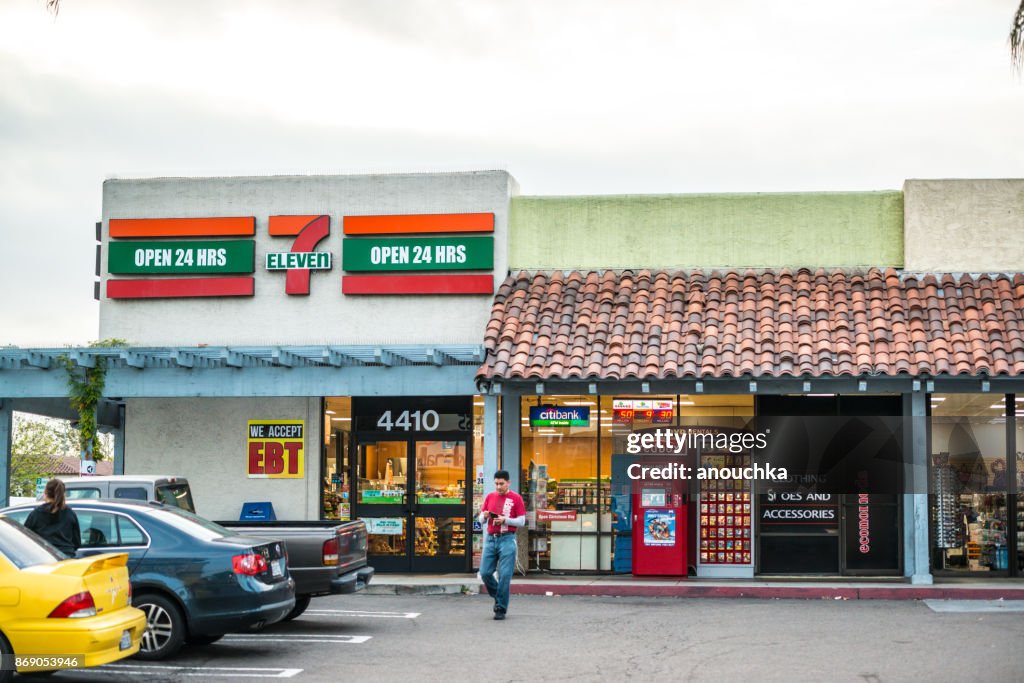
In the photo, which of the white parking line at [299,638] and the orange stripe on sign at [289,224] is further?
the orange stripe on sign at [289,224]

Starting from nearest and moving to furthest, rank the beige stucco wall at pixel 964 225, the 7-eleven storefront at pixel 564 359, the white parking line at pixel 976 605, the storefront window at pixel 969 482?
the white parking line at pixel 976 605, the 7-eleven storefront at pixel 564 359, the storefront window at pixel 969 482, the beige stucco wall at pixel 964 225

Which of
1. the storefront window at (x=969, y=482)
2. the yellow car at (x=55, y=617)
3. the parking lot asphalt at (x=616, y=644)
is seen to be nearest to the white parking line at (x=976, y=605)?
the parking lot asphalt at (x=616, y=644)

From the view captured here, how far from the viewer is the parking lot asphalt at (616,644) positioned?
1110 cm

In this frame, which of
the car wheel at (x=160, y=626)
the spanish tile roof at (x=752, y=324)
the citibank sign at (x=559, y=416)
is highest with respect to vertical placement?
the spanish tile roof at (x=752, y=324)

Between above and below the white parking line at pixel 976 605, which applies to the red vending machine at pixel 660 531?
above

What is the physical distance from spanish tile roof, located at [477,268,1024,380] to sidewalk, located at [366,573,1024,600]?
10.2ft

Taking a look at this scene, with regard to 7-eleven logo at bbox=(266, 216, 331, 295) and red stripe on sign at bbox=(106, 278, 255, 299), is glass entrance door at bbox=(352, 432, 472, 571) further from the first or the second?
red stripe on sign at bbox=(106, 278, 255, 299)

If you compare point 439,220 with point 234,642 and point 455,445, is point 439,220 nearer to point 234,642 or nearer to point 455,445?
point 455,445

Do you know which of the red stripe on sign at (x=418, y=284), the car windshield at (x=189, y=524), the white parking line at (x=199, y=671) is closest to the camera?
the white parking line at (x=199, y=671)

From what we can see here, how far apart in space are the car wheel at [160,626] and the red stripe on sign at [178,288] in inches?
396

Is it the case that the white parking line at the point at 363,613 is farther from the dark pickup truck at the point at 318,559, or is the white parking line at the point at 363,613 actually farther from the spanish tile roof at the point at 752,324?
the spanish tile roof at the point at 752,324

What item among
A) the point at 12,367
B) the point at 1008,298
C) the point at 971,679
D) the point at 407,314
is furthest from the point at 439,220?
the point at 971,679

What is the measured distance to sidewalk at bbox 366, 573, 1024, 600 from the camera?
17109 mm

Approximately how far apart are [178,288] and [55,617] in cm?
1250
